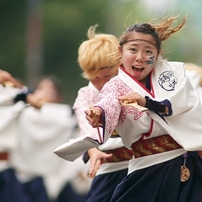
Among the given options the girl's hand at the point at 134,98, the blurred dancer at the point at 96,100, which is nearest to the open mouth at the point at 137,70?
the girl's hand at the point at 134,98

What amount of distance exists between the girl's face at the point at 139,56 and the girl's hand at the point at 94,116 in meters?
0.48

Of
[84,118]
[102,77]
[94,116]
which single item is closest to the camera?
[94,116]

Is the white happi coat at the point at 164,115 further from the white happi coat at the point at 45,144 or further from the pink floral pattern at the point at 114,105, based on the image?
the white happi coat at the point at 45,144

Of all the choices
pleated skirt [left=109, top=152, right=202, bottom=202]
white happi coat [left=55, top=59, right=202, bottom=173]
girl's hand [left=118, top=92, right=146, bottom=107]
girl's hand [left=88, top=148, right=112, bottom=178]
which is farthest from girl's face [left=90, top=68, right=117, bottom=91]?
girl's hand [left=118, top=92, right=146, bottom=107]

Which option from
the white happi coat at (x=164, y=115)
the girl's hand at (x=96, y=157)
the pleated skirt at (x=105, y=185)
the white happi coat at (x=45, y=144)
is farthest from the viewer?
the white happi coat at (x=45, y=144)

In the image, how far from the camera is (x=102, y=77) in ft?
22.3

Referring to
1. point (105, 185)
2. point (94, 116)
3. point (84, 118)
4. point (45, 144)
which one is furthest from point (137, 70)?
point (45, 144)

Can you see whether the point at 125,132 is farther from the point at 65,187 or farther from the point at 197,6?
the point at 197,6

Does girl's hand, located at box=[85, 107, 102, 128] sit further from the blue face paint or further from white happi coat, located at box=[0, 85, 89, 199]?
white happi coat, located at box=[0, 85, 89, 199]

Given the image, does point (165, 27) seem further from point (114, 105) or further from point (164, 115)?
point (114, 105)

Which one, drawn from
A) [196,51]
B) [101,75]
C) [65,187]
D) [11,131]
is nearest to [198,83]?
[101,75]

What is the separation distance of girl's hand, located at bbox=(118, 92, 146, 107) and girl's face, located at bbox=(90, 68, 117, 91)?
139cm

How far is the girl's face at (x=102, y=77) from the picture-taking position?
22.2ft

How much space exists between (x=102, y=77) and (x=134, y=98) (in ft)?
4.92
